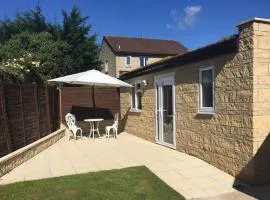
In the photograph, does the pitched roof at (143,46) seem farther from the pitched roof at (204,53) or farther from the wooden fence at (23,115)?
the pitched roof at (204,53)

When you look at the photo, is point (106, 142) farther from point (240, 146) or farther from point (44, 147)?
point (240, 146)

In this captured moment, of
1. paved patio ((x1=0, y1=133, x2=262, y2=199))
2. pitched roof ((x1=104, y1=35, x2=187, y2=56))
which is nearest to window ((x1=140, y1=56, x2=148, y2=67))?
pitched roof ((x1=104, y1=35, x2=187, y2=56))

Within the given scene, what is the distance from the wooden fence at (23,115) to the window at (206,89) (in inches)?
208

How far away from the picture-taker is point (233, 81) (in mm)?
6633

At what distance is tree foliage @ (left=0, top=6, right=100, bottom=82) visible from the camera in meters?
21.8

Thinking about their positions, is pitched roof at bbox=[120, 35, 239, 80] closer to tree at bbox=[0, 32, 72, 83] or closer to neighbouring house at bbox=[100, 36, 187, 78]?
tree at bbox=[0, 32, 72, 83]

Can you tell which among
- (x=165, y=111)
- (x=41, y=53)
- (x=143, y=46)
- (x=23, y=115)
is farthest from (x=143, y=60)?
(x=23, y=115)

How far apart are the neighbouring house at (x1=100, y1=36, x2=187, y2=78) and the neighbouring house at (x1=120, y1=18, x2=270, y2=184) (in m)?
23.0

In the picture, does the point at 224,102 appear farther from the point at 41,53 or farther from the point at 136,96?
the point at 41,53

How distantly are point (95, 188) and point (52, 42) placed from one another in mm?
19068

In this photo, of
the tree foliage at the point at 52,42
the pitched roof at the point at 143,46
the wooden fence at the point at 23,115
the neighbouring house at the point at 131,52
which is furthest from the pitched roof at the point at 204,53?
the pitched roof at the point at 143,46

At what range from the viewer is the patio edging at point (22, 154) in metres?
7.03

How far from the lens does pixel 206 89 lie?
309 inches

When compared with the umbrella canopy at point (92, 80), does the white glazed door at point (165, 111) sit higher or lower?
lower
